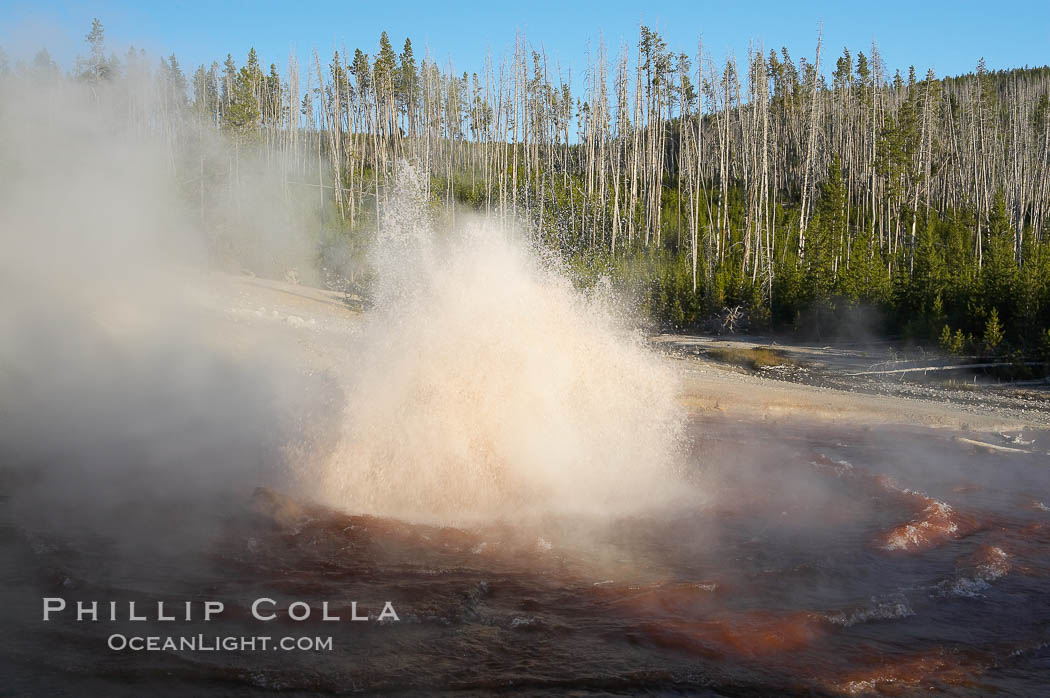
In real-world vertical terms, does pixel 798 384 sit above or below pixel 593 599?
above

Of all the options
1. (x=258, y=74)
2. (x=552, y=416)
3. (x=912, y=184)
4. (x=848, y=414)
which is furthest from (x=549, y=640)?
(x=258, y=74)

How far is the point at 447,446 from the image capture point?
9.18 metres

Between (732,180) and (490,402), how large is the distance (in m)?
46.7

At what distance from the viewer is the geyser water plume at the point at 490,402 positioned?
905cm

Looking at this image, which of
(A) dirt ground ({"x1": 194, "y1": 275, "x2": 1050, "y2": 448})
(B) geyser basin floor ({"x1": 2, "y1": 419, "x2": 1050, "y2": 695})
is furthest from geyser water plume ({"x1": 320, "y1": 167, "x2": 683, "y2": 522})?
(A) dirt ground ({"x1": 194, "y1": 275, "x2": 1050, "y2": 448})

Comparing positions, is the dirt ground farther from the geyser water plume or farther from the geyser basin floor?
the geyser basin floor

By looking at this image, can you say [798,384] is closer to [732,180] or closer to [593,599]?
[593,599]

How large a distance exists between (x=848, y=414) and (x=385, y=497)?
11.3 metres

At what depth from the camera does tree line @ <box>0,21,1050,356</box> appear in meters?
26.1

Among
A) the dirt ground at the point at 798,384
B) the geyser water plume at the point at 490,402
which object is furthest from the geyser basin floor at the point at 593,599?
the dirt ground at the point at 798,384

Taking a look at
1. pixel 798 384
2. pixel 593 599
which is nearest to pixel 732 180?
pixel 798 384

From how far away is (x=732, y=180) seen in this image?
172ft

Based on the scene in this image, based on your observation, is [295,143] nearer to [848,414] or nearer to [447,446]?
[848,414]

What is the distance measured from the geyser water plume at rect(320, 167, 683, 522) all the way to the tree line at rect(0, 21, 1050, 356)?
6732 millimetres
